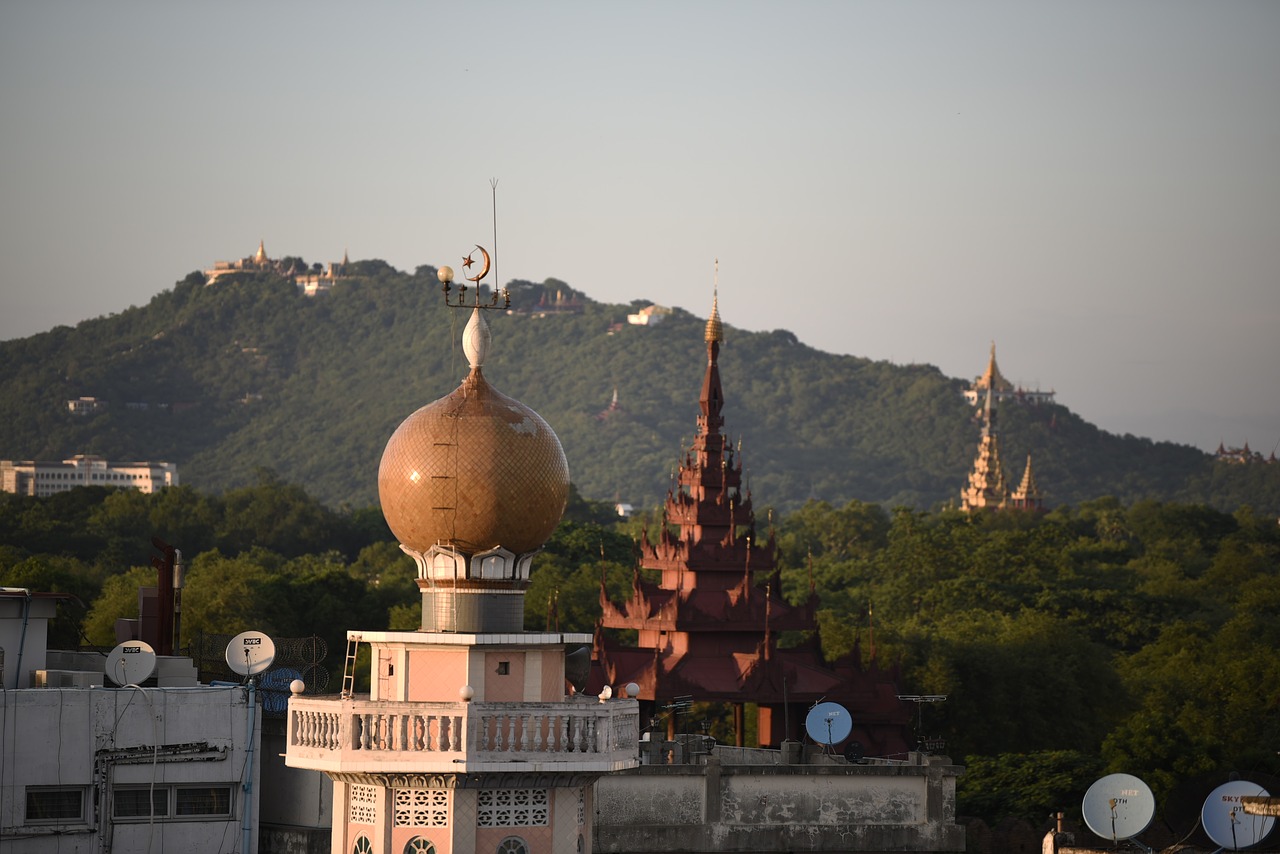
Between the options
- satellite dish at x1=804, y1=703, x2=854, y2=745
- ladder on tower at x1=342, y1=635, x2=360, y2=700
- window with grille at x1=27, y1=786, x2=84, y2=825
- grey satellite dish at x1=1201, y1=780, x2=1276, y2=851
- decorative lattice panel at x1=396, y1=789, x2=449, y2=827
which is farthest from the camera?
satellite dish at x1=804, y1=703, x2=854, y2=745

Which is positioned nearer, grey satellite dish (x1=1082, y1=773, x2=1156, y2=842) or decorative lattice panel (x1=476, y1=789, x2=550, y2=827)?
decorative lattice panel (x1=476, y1=789, x2=550, y2=827)

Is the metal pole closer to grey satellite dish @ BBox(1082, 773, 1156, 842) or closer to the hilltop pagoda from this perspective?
grey satellite dish @ BBox(1082, 773, 1156, 842)

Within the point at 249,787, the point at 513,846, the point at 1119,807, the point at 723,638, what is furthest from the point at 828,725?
the point at 513,846

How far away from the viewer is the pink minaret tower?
1546cm

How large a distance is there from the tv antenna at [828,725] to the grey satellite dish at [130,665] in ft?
58.5

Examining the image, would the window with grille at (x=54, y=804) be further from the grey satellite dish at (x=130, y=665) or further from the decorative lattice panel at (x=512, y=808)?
the decorative lattice panel at (x=512, y=808)

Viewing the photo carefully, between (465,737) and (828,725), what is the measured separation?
2811 centimetres

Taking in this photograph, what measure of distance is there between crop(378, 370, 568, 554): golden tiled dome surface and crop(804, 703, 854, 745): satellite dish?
27.1 m

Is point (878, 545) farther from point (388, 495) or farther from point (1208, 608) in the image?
point (388, 495)

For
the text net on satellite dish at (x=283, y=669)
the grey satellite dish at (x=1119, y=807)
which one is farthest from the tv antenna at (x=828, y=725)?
the text net on satellite dish at (x=283, y=669)

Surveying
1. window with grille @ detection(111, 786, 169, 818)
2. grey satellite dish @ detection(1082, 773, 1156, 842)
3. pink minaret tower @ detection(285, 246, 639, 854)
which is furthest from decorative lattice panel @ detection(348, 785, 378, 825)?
grey satellite dish @ detection(1082, 773, 1156, 842)

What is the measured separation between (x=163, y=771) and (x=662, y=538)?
29252mm

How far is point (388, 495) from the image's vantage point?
16094 mm

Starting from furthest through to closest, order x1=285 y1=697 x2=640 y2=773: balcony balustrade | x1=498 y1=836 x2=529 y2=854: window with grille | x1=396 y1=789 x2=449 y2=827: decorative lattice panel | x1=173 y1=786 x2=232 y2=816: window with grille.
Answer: x1=173 y1=786 x2=232 y2=816: window with grille → x1=498 y1=836 x2=529 y2=854: window with grille → x1=396 y1=789 x2=449 y2=827: decorative lattice panel → x1=285 y1=697 x2=640 y2=773: balcony balustrade
